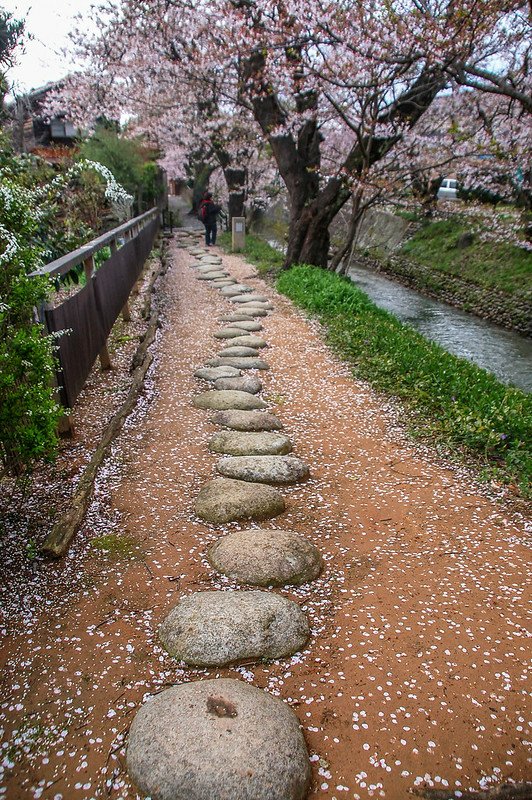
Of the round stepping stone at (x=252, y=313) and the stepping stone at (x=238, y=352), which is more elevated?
the round stepping stone at (x=252, y=313)

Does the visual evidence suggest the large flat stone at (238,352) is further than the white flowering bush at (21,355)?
Yes

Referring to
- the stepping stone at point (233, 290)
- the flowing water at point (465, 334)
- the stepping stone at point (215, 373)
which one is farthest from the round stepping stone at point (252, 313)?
the flowing water at point (465, 334)

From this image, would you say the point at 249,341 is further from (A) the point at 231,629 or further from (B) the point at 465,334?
(B) the point at 465,334

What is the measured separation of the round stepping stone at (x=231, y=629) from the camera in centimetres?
228

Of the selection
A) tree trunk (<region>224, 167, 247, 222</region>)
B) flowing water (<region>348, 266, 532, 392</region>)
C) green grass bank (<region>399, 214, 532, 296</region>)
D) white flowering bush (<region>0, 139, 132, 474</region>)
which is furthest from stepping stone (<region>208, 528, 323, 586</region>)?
tree trunk (<region>224, 167, 247, 222</region>)

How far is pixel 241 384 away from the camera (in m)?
5.66

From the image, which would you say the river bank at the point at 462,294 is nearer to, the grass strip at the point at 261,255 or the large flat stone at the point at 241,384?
the grass strip at the point at 261,255

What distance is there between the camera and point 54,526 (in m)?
3.06

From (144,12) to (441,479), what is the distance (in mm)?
11524

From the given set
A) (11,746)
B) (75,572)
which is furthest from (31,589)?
(11,746)

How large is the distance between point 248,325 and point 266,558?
18.6 ft

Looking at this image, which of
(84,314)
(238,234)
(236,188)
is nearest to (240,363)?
(84,314)

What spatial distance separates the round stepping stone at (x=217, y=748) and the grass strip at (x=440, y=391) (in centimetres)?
261

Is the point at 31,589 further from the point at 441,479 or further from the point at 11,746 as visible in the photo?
the point at 441,479
